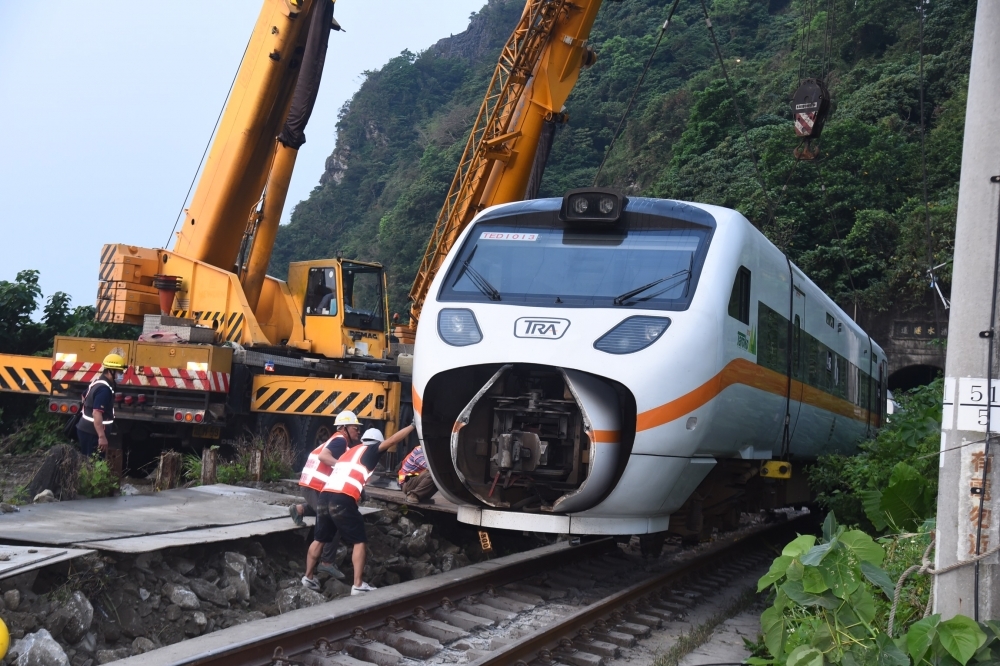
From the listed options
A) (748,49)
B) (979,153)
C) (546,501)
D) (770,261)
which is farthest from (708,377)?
(748,49)

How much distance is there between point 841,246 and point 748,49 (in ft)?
90.1

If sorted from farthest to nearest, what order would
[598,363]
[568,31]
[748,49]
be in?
[748,49]
[568,31]
[598,363]

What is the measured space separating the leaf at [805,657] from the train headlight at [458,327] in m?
3.39

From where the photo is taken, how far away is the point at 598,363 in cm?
711

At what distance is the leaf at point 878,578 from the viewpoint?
4.87 metres

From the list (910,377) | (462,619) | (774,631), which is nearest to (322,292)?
(462,619)

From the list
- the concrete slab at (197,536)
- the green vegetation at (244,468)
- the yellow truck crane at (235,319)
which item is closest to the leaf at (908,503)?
the concrete slab at (197,536)

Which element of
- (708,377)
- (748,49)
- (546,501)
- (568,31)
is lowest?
(546,501)

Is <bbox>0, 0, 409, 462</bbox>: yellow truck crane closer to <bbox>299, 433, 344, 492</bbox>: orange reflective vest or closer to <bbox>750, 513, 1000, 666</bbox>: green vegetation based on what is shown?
<bbox>299, 433, 344, 492</bbox>: orange reflective vest

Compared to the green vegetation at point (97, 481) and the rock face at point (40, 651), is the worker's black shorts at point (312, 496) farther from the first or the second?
the rock face at point (40, 651)

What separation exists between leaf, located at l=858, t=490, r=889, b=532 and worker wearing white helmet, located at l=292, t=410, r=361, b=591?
13.5 feet

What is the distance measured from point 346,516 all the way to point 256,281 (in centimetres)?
840

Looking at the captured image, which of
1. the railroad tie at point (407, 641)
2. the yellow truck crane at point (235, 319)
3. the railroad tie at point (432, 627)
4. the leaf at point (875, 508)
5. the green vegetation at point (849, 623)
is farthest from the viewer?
the yellow truck crane at point (235, 319)

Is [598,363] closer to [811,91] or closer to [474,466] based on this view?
[474,466]
